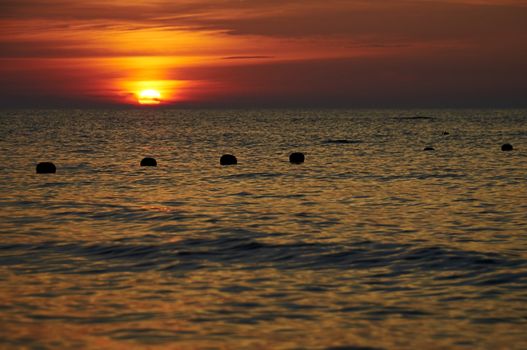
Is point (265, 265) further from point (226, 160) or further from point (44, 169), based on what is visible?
point (226, 160)

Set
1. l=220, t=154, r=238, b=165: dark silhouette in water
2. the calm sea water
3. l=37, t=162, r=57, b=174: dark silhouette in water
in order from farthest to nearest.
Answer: l=220, t=154, r=238, b=165: dark silhouette in water
l=37, t=162, r=57, b=174: dark silhouette in water
the calm sea water

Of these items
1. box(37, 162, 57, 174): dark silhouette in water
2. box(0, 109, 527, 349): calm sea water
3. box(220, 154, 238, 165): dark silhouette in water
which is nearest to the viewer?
box(0, 109, 527, 349): calm sea water

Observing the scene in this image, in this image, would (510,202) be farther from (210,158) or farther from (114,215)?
(210,158)

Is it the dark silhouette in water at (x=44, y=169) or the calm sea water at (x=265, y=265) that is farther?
the dark silhouette in water at (x=44, y=169)

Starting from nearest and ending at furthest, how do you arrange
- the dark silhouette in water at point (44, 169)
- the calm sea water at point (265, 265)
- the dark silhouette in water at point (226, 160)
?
the calm sea water at point (265, 265) → the dark silhouette in water at point (44, 169) → the dark silhouette in water at point (226, 160)

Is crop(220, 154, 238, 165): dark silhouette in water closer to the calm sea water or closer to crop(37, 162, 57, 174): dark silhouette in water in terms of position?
crop(37, 162, 57, 174): dark silhouette in water

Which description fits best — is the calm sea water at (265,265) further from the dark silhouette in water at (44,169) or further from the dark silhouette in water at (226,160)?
the dark silhouette in water at (226,160)

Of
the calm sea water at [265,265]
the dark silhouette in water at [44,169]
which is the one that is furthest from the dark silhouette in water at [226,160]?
the calm sea water at [265,265]

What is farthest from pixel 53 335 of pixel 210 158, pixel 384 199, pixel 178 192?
pixel 210 158

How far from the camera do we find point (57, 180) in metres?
42.5

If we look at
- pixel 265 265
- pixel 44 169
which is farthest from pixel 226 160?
pixel 265 265

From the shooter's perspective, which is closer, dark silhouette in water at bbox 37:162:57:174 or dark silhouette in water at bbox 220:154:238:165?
dark silhouette in water at bbox 37:162:57:174

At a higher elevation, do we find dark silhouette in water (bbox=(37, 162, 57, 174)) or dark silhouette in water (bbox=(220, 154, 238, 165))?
dark silhouette in water (bbox=(37, 162, 57, 174))

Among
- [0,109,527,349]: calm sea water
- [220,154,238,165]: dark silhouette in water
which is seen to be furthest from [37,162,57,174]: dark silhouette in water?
[220,154,238,165]: dark silhouette in water
